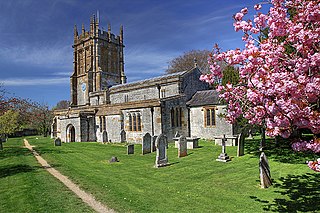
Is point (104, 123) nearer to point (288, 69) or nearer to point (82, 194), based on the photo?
point (82, 194)

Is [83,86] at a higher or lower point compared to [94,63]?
lower

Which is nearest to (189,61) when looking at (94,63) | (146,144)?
(94,63)

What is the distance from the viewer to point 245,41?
248 inches

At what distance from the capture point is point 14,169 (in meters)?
12.7

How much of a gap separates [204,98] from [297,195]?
17.2 m

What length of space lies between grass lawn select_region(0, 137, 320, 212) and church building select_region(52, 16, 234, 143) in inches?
343

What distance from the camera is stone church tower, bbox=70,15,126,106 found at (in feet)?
132

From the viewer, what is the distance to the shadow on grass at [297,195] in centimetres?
667

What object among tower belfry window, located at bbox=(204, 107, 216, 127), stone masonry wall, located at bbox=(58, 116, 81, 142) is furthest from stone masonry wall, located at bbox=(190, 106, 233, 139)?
stone masonry wall, located at bbox=(58, 116, 81, 142)

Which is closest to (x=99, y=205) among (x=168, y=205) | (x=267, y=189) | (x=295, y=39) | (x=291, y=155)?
(x=168, y=205)

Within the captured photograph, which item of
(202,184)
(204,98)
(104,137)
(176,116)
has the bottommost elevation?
(202,184)

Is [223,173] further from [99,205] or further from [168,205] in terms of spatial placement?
[99,205]

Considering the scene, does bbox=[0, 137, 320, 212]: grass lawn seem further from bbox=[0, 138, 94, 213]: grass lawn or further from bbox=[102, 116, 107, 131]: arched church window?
bbox=[102, 116, 107, 131]: arched church window

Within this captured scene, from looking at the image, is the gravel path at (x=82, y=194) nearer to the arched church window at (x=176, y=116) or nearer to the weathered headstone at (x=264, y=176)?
the weathered headstone at (x=264, y=176)
